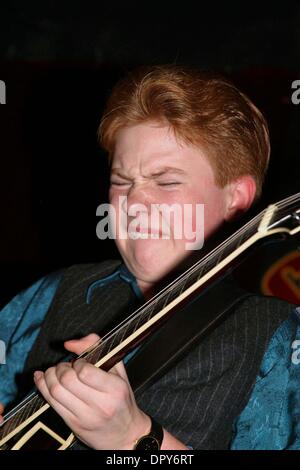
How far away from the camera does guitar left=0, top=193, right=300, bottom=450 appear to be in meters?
0.69

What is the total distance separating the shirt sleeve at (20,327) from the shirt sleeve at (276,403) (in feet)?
1.31

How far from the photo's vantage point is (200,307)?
30.2 inches

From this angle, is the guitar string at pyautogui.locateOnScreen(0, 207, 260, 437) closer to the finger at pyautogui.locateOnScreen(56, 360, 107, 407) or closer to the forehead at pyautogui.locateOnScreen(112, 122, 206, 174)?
the finger at pyautogui.locateOnScreen(56, 360, 107, 407)

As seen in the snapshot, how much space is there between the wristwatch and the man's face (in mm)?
268

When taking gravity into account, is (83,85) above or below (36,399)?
above

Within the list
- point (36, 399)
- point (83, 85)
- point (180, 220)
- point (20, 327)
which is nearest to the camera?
point (36, 399)

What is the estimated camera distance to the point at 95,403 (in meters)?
0.67

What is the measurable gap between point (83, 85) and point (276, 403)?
1.56m

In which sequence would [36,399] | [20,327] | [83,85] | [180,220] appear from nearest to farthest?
[36,399], [180,220], [20,327], [83,85]

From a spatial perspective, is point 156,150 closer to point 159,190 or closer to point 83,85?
point 159,190

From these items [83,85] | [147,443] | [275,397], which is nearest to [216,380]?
[275,397]

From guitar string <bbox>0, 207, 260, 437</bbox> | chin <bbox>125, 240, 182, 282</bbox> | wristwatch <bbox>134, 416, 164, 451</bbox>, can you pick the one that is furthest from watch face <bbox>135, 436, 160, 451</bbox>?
chin <bbox>125, 240, 182, 282</bbox>

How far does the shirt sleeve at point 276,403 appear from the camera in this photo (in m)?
0.82

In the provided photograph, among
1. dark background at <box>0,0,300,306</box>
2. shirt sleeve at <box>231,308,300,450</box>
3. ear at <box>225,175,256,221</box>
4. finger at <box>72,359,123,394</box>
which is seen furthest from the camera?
dark background at <box>0,0,300,306</box>
